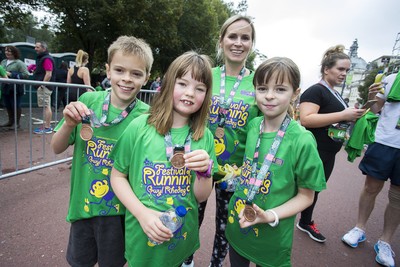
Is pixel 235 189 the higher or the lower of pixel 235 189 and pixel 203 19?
the lower

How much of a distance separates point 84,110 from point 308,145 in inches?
54.7

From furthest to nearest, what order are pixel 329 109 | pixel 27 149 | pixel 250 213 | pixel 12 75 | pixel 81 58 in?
pixel 12 75 → pixel 81 58 → pixel 27 149 → pixel 329 109 → pixel 250 213

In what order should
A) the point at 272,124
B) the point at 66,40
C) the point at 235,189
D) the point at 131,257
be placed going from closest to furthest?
the point at 131,257 < the point at 272,124 < the point at 235,189 < the point at 66,40

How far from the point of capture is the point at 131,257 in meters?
1.52

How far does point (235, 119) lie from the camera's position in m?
1.99

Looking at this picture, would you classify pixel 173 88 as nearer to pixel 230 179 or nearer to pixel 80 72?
pixel 230 179

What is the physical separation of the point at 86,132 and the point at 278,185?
1269 millimetres

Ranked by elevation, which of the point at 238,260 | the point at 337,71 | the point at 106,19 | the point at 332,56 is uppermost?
the point at 106,19

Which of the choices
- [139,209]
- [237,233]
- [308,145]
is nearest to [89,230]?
[139,209]

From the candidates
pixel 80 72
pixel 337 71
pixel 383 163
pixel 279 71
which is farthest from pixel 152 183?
pixel 80 72

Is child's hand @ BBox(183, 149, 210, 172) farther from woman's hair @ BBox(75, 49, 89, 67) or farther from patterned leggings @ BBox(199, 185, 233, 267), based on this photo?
woman's hair @ BBox(75, 49, 89, 67)

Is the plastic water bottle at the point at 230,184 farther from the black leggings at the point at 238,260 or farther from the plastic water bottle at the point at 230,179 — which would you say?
the black leggings at the point at 238,260

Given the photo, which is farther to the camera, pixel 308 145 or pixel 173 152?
pixel 308 145

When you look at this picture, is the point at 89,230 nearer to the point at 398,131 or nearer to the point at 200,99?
the point at 200,99
